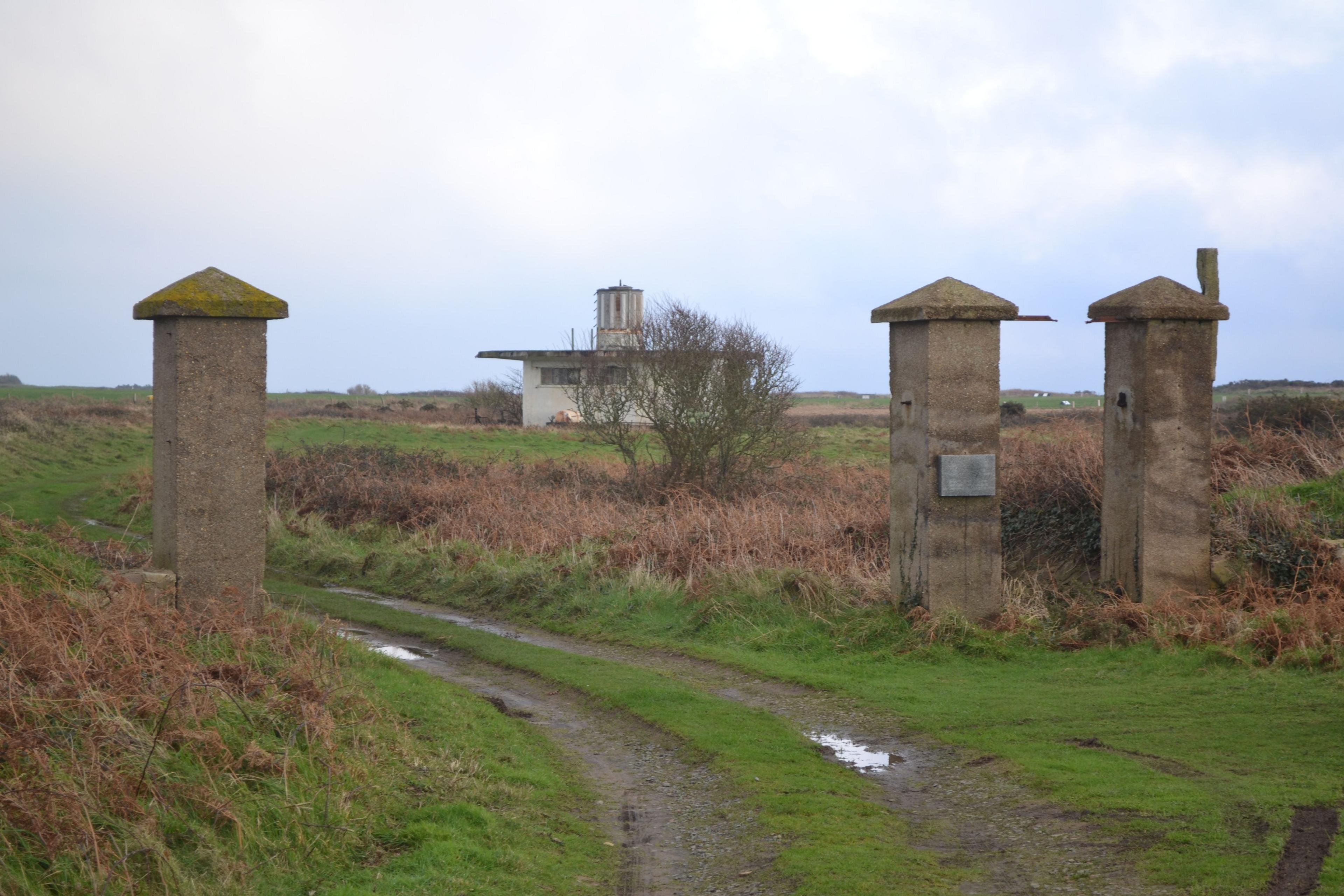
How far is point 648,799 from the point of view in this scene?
23.7 ft

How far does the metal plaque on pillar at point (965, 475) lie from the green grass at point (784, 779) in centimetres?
316

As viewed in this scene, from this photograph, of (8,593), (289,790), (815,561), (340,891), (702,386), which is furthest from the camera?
(702,386)

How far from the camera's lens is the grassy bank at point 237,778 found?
477cm

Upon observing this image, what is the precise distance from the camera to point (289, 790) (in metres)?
5.84

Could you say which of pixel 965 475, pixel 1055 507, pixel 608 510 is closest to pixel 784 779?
pixel 965 475

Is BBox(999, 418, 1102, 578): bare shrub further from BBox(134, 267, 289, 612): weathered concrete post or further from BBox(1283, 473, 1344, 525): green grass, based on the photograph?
BBox(134, 267, 289, 612): weathered concrete post

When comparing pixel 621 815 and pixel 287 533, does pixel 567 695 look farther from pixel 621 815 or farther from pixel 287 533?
pixel 287 533

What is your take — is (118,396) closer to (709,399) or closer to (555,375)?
(555,375)

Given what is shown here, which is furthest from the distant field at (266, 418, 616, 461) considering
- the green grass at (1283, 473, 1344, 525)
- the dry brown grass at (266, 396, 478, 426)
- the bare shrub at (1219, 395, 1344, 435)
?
the green grass at (1283, 473, 1344, 525)

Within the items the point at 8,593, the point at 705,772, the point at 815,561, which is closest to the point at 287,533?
the point at 815,561

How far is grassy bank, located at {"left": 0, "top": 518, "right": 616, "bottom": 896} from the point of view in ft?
15.6

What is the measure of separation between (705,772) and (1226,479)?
30.3 ft

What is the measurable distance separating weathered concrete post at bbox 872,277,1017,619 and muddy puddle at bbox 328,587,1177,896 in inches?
82.7

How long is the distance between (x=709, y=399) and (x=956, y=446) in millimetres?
12192
